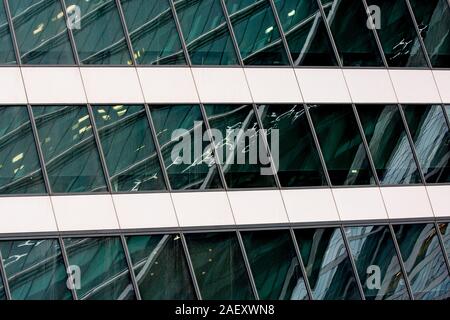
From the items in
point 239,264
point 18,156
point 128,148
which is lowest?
point 239,264

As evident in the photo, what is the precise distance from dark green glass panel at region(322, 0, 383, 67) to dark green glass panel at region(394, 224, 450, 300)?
497cm

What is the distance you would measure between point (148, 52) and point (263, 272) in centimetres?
676

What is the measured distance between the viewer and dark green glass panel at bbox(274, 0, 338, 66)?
36094mm

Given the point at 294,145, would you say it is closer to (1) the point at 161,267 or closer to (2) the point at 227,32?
(2) the point at 227,32

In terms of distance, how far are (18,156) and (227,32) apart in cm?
690

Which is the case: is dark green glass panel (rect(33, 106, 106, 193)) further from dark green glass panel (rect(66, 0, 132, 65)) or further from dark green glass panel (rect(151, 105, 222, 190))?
dark green glass panel (rect(151, 105, 222, 190))

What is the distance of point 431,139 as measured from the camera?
1428 inches

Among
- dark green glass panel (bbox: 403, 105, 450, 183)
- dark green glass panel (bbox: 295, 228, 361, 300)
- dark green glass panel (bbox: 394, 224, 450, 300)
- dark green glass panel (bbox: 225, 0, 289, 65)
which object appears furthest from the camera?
dark green glass panel (bbox: 403, 105, 450, 183)

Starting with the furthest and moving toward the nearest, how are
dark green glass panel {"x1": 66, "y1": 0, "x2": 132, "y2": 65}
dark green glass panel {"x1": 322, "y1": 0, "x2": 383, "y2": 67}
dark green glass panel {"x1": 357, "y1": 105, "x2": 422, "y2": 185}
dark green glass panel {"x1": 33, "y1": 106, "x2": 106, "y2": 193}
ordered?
dark green glass panel {"x1": 322, "y1": 0, "x2": 383, "y2": 67} → dark green glass panel {"x1": 357, "y1": 105, "x2": 422, "y2": 185} → dark green glass panel {"x1": 66, "y1": 0, "x2": 132, "y2": 65} → dark green glass panel {"x1": 33, "y1": 106, "x2": 106, "y2": 193}

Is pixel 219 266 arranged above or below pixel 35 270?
below

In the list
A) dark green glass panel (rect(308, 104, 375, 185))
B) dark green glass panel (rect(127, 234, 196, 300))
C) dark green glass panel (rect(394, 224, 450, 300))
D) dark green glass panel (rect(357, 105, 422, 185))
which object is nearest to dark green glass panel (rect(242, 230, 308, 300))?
dark green glass panel (rect(127, 234, 196, 300))

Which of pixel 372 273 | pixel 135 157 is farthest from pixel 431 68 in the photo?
pixel 135 157

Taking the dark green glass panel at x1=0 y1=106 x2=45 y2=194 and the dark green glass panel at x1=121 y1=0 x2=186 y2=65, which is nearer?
the dark green glass panel at x1=0 y1=106 x2=45 y2=194

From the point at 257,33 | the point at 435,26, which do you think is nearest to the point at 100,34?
the point at 257,33
